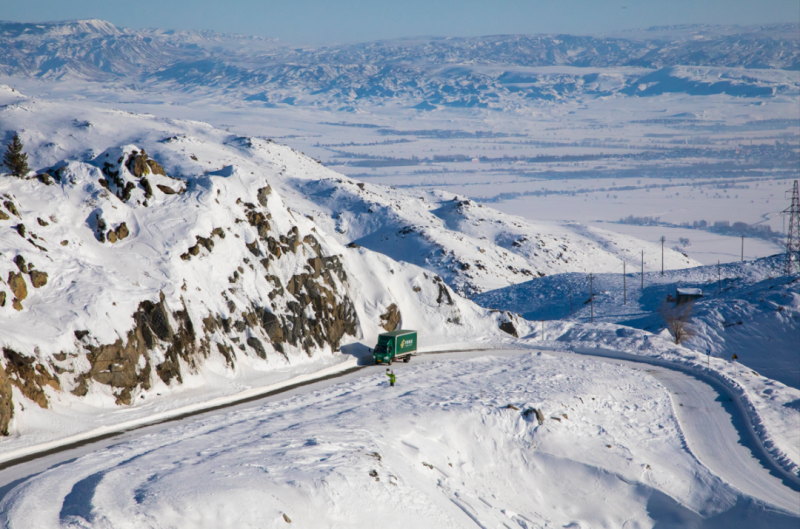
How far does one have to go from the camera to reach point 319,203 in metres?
144

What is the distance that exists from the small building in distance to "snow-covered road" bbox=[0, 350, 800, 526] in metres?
36.3

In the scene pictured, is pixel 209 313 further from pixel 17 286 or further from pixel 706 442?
pixel 706 442

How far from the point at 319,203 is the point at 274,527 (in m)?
124

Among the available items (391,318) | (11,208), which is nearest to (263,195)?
(391,318)

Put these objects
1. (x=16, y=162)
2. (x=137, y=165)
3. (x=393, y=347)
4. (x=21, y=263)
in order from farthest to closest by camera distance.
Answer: (x=137, y=165) → (x=393, y=347) → (x=16, y=162) → (x=21, y=263)

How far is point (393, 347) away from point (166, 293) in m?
16.8

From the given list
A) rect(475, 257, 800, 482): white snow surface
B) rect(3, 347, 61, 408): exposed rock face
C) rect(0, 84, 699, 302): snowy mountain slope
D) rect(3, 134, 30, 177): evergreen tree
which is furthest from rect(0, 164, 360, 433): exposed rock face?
rect(0, 84, 699, 302): snowy mountain slope

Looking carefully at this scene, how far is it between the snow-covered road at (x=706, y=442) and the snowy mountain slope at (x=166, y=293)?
3.13m

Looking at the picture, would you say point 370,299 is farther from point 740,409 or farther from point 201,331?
point 740,409

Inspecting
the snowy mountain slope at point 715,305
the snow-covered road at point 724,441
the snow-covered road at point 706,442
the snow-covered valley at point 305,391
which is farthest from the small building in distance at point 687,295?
the snow-covered road at point 724,441

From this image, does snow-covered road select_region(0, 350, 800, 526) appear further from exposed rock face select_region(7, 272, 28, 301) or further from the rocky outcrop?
exposed rock face select_region(7, 272, 28, 301)

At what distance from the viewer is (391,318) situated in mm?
57875

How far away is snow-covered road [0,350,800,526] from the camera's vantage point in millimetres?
28234

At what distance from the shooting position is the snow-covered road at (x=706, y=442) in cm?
2823
